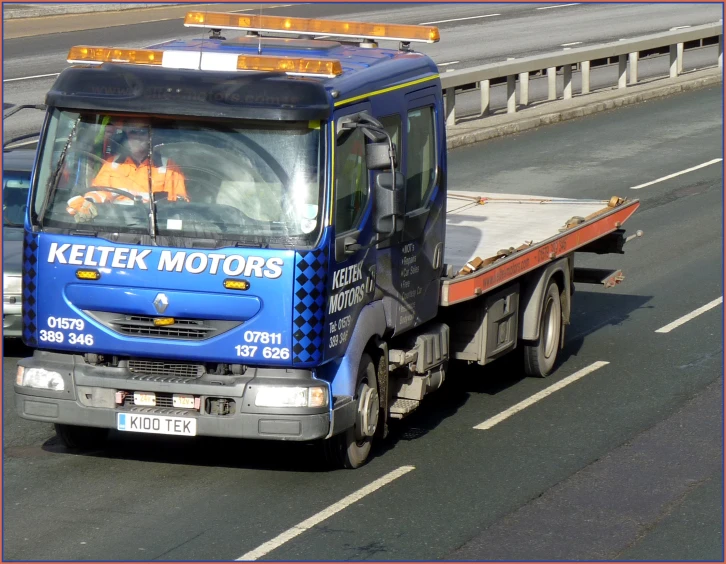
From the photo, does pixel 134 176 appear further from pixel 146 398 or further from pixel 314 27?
pixel 314 27

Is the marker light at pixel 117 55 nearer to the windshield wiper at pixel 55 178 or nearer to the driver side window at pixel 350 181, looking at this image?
the windshield wiper at pixel 55 178

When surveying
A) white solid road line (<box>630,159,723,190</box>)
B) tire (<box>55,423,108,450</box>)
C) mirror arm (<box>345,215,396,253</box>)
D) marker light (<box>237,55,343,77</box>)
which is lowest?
white solid road line (<box>630,159,723,190</box>)

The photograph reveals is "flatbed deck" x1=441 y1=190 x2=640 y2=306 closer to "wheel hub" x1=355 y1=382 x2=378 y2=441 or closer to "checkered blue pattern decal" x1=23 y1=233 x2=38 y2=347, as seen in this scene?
"wheel hub" x1=355 y1=382 x2=378 y2=441

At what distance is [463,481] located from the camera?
29.6 feet

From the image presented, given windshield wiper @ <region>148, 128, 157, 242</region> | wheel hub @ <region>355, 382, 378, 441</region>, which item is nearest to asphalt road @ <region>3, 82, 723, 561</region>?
wheel hub @ <region>355, 382, 378, 441</region>

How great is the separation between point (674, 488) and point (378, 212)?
2.55m

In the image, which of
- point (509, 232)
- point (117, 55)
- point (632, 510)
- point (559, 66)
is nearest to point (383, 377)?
point (632, 510)

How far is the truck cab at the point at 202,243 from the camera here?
8.40 m

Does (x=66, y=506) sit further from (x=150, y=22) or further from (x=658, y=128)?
(x=150, y=22)

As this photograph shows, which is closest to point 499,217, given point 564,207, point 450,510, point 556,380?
→ point 564,207

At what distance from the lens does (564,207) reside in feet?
44.0

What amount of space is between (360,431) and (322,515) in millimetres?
960

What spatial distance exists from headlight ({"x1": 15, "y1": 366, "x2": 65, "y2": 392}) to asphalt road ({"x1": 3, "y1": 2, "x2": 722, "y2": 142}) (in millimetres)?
14341

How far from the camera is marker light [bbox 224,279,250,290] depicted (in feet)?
27.4
